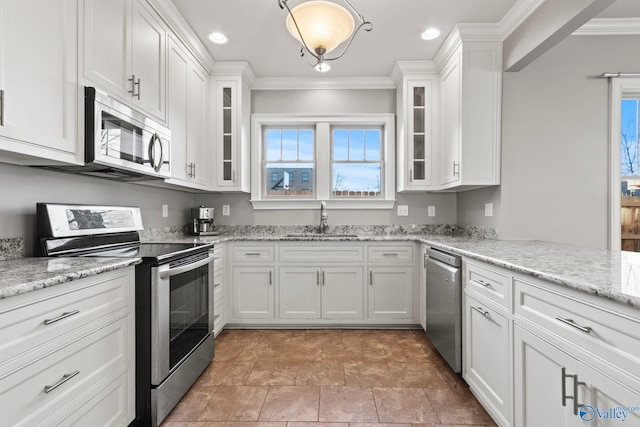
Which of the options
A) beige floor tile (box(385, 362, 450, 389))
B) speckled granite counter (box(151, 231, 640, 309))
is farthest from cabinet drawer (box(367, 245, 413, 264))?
beige floor tile (box(385, 362, 450, 389))

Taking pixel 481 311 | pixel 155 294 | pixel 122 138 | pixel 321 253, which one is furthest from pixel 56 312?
pixel 321 253

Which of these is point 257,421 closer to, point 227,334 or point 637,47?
point 227,334

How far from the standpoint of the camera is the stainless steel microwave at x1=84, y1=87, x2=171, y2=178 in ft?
4.98

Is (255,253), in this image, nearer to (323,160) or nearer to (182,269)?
(182,269)

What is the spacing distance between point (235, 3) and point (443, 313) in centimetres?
276

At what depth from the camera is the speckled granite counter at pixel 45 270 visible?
3.21 ft

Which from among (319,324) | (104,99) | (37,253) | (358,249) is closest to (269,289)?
(319,324)

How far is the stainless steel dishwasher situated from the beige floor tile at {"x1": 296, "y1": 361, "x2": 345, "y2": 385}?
2.56 ft

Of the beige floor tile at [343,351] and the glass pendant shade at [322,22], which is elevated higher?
the glass pendant shade at [322,22]

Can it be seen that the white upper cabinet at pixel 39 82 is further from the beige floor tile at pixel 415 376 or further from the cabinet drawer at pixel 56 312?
the beige floor tile at pixel 415 376

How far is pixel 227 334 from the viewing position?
9.54 feet

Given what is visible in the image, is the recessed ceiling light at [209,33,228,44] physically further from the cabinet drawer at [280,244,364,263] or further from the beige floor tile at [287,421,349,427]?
the beige floor tile at [287,421,349,427]

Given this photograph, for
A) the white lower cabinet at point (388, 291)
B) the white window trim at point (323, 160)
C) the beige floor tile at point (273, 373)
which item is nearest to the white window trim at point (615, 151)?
the white lower cabinet at point (388, 291)

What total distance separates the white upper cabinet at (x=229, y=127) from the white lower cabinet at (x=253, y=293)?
881 millimetres
